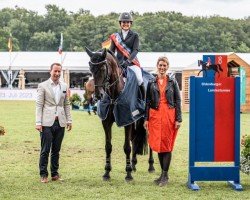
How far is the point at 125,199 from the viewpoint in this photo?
6.99 meters

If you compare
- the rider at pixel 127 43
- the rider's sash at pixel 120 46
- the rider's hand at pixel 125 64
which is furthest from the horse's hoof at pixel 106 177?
the rider's sash at pixel 120 46

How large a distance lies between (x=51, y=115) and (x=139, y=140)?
208cm

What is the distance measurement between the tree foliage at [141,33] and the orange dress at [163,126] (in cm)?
6870

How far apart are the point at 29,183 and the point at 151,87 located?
7.58 ft

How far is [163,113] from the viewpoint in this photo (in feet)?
26.2

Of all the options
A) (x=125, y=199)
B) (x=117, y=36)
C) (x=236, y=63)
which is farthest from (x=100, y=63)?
(x=236, y=63)

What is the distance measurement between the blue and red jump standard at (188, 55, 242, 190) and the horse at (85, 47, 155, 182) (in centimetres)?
116

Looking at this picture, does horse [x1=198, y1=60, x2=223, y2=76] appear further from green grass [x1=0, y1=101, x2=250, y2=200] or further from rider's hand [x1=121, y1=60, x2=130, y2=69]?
green grass [x1=0, y1=101, x2=250, y2=200]

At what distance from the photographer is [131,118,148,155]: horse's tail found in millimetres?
9625

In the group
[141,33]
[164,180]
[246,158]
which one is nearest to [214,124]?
[246,158]

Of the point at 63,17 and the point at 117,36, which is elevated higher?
the point at 63,17

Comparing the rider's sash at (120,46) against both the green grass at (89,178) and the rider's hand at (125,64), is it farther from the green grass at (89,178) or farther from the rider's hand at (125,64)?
the green grass at (89,178)

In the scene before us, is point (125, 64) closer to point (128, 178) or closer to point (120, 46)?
point (120, 46)

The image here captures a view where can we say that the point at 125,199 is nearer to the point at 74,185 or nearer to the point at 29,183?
the point at 74,185
